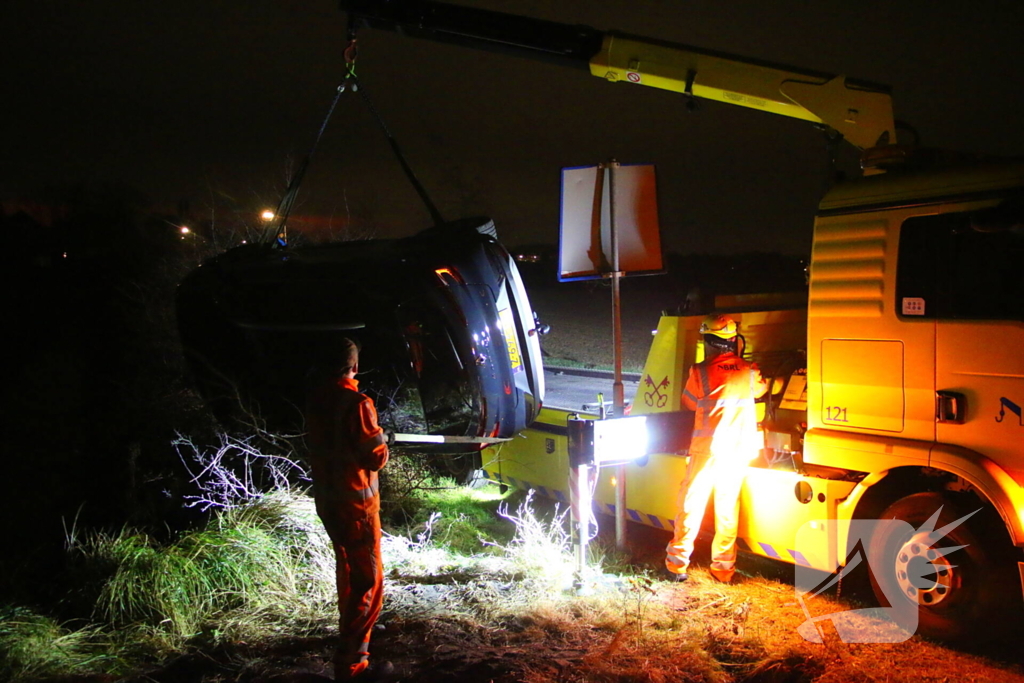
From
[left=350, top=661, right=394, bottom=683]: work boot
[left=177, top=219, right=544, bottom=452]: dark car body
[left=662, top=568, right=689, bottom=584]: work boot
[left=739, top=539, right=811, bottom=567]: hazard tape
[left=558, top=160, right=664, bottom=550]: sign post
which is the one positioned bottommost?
[left=350, top=661, right=394, bottom=683]: work boot

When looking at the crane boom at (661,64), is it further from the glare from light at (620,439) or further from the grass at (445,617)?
the grass at (445,617)

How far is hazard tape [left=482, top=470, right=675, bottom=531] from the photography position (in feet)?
18.8

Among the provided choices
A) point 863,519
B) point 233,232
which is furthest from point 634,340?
point 863,519

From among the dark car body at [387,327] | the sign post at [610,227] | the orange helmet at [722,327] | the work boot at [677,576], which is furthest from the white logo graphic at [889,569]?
the dark car body at [387,327]

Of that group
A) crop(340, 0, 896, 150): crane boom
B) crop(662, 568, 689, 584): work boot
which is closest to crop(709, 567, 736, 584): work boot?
crop(662, 568, 689, 584): work boot

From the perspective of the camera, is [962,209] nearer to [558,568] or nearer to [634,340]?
[558,568]

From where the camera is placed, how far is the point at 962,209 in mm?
4023

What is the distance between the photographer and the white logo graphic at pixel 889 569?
419 centimetres

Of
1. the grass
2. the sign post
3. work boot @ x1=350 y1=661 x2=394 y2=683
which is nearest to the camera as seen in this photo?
work boot @ x1=350 y1=661 x2=394 y2=683

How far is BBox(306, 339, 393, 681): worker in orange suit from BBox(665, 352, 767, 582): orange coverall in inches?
88.0

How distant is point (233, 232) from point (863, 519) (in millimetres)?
8314

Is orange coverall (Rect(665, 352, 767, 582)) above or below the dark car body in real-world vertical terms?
below

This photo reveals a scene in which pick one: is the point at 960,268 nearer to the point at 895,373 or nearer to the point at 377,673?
the point at 895,373

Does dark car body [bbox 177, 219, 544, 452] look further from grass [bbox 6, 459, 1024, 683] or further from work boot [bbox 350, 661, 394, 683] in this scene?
work boot [bbox 350, 661, 394, 683]
